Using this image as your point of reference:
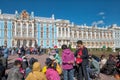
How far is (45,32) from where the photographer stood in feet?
210

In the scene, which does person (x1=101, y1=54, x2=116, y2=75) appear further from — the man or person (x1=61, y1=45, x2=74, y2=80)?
person (x1=61, y1=45, x2=74, y2=80)

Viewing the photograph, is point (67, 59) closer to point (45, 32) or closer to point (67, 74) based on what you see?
point (67, 74)

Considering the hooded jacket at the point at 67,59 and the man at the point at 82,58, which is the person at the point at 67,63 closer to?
the hooded jacket at the point at 67,59

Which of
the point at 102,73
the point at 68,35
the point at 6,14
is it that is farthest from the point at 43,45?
the point at 102,73

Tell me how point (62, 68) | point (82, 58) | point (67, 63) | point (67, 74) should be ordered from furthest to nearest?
point (62, 68), point (82, 58), point (67, 74), point (67, 63)

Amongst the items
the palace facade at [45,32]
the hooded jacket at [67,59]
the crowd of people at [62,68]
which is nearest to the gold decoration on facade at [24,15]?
the palace facade at [45,32]

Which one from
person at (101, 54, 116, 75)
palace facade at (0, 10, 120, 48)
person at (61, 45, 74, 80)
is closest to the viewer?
person at (61, 45, 74, 80)

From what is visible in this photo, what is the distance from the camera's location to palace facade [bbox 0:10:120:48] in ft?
189

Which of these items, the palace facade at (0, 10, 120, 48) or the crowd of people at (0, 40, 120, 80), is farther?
the palace facade at (0, 10, 120, 48)

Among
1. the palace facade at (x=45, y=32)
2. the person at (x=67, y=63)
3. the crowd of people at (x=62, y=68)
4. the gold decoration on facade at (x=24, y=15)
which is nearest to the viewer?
the crowd of people at (x=62, y=68)

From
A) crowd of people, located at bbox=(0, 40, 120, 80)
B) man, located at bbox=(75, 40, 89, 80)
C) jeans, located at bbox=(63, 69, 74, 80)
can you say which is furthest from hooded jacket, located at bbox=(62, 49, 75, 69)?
man, located at bbox=(75, 40, 89, 80)

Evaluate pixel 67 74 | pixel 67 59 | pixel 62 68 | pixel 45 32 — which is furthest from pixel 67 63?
pixel 45 32

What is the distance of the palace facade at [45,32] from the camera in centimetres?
5747

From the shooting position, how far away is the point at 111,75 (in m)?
12.6
